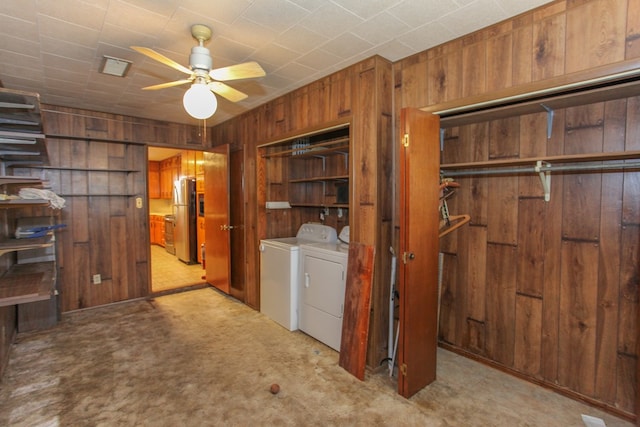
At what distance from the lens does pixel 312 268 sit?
10.1ft

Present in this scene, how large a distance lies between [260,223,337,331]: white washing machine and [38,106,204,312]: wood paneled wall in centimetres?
196

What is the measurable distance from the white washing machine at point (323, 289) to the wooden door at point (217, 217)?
161 cm

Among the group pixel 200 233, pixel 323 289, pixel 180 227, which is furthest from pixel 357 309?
pixel 180 227

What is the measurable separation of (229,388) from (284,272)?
4.18 ft

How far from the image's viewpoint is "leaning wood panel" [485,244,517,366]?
2.45 metres

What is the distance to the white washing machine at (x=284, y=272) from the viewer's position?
329 cm

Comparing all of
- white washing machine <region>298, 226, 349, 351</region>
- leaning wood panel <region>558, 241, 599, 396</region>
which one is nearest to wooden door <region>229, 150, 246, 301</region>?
white washing machine <region>298, 226, 349, 351</region>

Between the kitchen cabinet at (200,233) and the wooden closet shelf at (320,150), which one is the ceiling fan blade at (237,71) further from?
the kitchen cabinet at (200,233)

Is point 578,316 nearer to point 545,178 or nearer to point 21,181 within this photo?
point 545,178

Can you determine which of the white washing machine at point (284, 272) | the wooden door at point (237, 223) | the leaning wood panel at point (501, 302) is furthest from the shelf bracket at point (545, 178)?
the wooden door at point (237, 223)

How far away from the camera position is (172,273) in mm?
5676

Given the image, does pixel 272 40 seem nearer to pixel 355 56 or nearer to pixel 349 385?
pixel 355 56

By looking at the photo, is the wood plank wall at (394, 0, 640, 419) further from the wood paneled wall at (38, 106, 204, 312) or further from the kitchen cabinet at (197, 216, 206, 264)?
the kitchen cabinet at (197, 216, 206, 264)

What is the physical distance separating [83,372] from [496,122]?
3.91m
